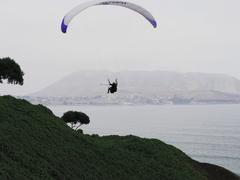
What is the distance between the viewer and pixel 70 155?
108ft

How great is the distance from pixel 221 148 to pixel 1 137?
306ft

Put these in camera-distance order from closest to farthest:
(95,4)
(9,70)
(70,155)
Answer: (95,4)
(70,155)
(9,70)

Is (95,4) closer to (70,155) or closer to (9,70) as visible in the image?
(70,155)

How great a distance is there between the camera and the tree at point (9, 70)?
47.7 metres

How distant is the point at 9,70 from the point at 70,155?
1880 centimetres

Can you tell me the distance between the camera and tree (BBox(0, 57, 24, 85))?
4769 cm

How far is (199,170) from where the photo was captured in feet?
142

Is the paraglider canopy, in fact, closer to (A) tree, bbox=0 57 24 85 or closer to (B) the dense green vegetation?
(B) the dense green vegetation

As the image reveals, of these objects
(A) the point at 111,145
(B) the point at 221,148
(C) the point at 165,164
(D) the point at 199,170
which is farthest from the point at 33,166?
(B) the point at 221,148

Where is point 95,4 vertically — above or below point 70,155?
above

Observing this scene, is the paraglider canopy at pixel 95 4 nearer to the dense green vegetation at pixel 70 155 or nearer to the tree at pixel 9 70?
the dense green vegetation at pixel 70 155

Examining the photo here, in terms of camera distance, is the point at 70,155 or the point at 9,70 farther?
the point at 9,70

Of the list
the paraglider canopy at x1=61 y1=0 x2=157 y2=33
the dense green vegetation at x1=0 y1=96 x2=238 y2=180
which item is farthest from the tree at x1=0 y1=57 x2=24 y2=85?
the paraglider canopy at x1=61 y1=0 x2=157 y2=33

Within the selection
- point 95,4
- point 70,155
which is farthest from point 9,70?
point 95,4
